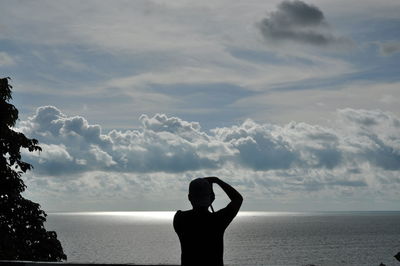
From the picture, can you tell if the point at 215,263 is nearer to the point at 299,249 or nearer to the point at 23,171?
the point at 23,171

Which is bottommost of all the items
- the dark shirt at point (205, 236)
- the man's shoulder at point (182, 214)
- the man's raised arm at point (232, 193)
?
the dark shirt at point (205, 236)

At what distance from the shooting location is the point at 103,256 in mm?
93750

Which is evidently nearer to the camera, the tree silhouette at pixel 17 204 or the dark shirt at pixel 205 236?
the dark shirt at pixel 205 236

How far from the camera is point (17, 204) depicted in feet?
64.6

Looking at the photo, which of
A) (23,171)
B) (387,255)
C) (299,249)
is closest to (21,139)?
(23,171)

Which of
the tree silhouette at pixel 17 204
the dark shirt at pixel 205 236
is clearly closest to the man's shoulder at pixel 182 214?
the dark shirt at pixel 205 236

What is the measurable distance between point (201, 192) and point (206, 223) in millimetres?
208

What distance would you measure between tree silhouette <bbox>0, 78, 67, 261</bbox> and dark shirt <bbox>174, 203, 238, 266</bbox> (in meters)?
16.4

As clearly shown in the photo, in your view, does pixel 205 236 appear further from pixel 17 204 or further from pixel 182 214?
pixel 17 204

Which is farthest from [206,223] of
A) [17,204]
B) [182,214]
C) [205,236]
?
A: [17,204]

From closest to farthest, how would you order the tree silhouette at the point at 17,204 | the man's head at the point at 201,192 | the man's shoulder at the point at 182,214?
1. the man's head at the point at 201,192
2. the man's shoulder at the point at 182,214
3. the tree silhouette at the point at 17,204

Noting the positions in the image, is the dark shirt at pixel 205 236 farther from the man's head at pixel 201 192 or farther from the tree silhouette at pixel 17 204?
the tree silhouette at pixel 17 204

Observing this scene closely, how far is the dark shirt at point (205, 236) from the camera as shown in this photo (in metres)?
3.65

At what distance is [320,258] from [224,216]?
9214cm
